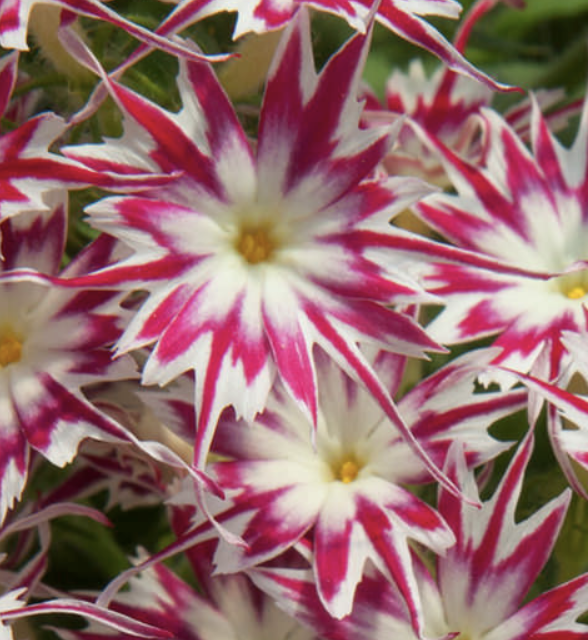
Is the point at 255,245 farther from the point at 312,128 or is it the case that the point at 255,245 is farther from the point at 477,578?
the point at 477,578

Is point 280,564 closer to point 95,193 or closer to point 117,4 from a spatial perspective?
point 95,193

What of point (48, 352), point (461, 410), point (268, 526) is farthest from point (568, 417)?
point (48, 352)

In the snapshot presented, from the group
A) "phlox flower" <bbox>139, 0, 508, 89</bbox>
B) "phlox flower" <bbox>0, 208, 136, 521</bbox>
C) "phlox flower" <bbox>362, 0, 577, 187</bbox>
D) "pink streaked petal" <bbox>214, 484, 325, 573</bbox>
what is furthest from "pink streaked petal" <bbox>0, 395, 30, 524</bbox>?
"phlox flower" <bbox>362, 0, 577, 187</bbox>

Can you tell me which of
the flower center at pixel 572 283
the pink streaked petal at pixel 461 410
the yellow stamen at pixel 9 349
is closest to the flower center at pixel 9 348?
the yellow stamen at pixel 9 349

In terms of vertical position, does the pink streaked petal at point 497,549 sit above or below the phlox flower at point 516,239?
below

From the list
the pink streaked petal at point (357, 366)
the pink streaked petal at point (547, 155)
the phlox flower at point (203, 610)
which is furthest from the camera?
the pink streaked petal at point (547, 155)

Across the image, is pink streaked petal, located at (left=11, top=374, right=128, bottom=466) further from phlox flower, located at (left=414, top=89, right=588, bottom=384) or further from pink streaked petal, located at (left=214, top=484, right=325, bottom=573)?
phlox flower, located at (left=414, top=89, right=588, bottom=384)

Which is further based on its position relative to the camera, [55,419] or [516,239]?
[516,239]

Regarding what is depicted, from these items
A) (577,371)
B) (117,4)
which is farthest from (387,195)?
(117,4)

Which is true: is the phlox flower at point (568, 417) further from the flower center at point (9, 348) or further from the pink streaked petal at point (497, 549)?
the flower center at point (9, 348)
